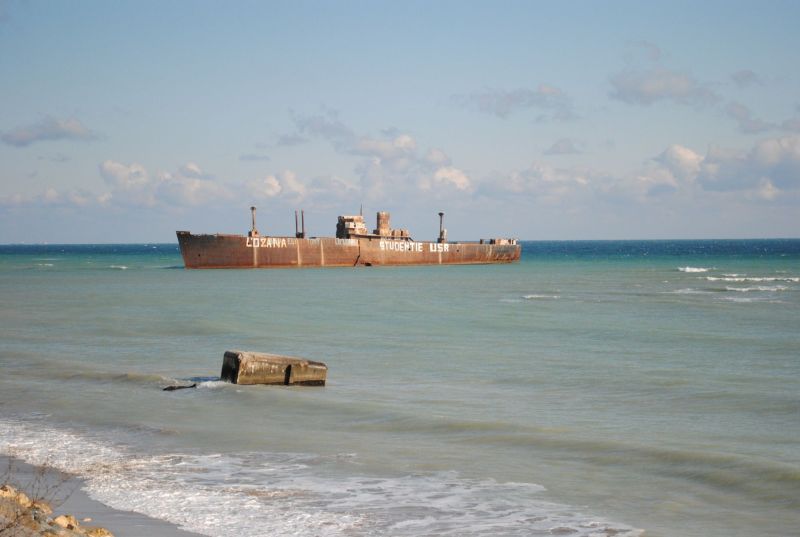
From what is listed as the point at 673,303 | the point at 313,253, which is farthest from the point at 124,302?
the point at 313,253

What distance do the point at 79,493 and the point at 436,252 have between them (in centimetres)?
8135

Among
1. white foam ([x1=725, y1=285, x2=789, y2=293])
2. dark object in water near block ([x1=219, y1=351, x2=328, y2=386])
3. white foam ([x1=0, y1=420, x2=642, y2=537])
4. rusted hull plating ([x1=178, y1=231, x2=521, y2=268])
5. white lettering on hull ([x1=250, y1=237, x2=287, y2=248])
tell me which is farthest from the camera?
white lettering on hull ([x1=250, y1=237, x2=287, y2=248])

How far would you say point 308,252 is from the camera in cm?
7719

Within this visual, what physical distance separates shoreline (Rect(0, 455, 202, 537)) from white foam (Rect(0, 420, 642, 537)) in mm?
139

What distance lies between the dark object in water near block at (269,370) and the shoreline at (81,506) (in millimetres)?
5748

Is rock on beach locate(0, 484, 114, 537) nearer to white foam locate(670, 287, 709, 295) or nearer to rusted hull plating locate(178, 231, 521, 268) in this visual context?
white foam locate(670, 287, 709, 295)

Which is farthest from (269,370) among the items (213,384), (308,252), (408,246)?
(408,246)

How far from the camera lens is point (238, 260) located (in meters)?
71.6

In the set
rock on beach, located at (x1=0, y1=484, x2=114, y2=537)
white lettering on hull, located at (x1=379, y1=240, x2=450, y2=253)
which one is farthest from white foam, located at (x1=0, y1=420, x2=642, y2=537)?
white lettering on hull, located at (x1=379, y1=240, x2=450, y2=253)

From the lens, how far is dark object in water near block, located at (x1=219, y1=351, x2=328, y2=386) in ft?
50.3

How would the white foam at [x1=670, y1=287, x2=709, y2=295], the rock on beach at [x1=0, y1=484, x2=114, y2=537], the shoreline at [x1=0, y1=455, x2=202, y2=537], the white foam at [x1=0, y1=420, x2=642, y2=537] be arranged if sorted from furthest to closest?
the white foam at [x1=670, y1=287, x2=709, y2=295], the white foam at [x1=0, y1=420, x2=642, y2=537], the shoreline at [x1=0, y1=455, x2=202, y2=537], the rock on beach at [x1=0, y1=484, x2=114, y2=537]

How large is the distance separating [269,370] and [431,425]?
4.18 metres

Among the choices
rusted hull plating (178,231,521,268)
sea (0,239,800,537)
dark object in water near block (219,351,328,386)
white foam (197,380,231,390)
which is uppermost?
rusted hull plating (178,231,521,268)

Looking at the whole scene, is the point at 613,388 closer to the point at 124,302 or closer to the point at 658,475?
the point at 658,475
